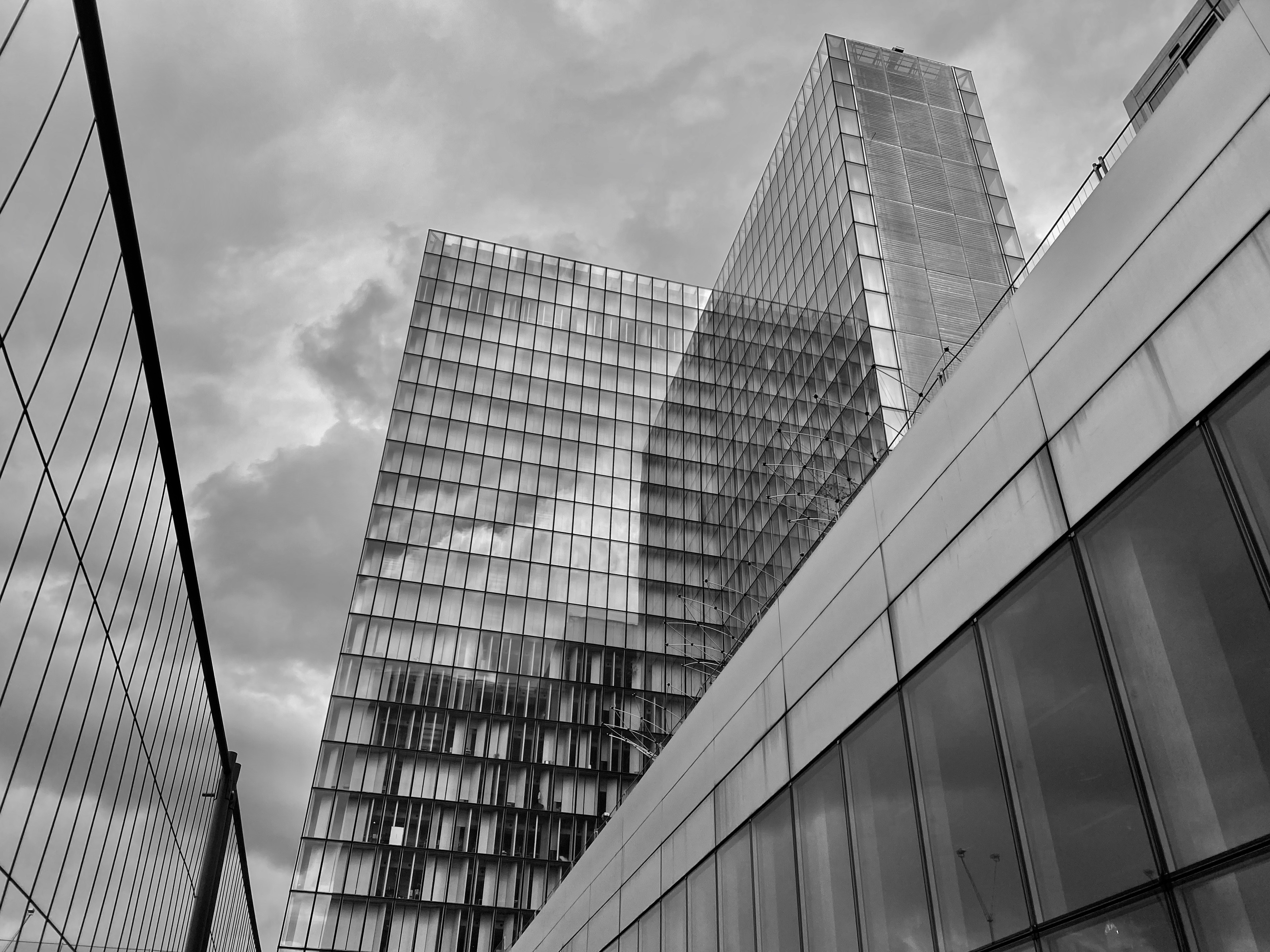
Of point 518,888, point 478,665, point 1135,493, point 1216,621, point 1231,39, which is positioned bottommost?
point 1216,621

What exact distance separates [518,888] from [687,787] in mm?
43313

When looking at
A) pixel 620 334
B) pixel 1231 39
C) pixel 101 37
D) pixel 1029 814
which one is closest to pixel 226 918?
pixel 1029 814

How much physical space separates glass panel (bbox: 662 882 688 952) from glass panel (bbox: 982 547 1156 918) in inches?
→ 409

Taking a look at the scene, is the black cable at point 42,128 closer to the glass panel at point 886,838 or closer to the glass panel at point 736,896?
the glass panel at point 886,838

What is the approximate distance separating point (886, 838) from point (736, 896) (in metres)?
5.22

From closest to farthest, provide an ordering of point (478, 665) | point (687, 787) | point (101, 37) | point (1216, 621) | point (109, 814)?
point (101, 37)
point (109, 814)
point (1216, 621)
point (687, 787)
point (478, 665)

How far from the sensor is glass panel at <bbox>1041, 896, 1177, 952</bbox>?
27.6ft

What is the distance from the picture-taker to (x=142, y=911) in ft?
30.2

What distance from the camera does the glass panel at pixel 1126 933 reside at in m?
8.41

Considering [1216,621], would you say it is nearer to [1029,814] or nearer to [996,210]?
[1029,814]

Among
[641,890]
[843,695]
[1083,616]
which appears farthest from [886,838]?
[641,890]

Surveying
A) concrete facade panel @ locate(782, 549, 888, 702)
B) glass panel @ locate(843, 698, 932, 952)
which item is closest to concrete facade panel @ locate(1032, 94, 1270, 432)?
concrete facade panel @ locate(782, 549, 888, 702)

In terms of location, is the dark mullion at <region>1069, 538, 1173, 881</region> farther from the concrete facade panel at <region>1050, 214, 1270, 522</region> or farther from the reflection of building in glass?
the concrete facade panel at <region>1050, 214, 1270, 522</region>

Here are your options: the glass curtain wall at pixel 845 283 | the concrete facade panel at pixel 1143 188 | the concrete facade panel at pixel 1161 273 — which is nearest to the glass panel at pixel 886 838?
the concrete facade panel at pixel 1161 273
